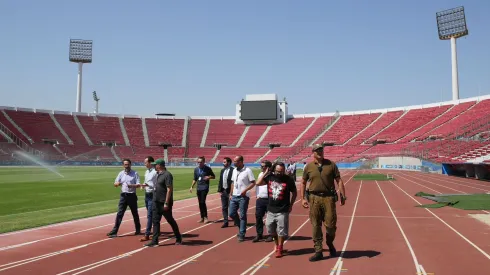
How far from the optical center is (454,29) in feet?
221

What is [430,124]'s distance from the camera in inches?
2542

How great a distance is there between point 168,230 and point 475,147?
4292cm

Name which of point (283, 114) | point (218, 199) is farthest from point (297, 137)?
point (218, 199)

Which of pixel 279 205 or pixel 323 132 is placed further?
pixel 323 132

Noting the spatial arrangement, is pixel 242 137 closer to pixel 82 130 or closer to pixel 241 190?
pixel 82 130

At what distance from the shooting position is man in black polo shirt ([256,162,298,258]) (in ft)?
23.2

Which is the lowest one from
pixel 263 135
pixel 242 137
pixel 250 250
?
pixel 250 250

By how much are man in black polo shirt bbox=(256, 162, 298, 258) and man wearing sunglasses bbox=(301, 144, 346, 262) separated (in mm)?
465

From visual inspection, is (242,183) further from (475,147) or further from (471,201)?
(475,147)

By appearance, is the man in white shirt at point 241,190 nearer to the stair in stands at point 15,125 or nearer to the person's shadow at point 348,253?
the person's shadow at point 348,253

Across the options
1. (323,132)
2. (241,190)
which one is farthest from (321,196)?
(323,132)

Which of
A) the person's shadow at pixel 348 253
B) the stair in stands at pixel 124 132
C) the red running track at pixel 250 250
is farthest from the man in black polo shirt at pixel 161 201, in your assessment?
the stair in stands at pixel 124 132

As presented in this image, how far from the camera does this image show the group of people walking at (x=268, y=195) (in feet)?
22.3

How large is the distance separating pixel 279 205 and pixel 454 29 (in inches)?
2857
